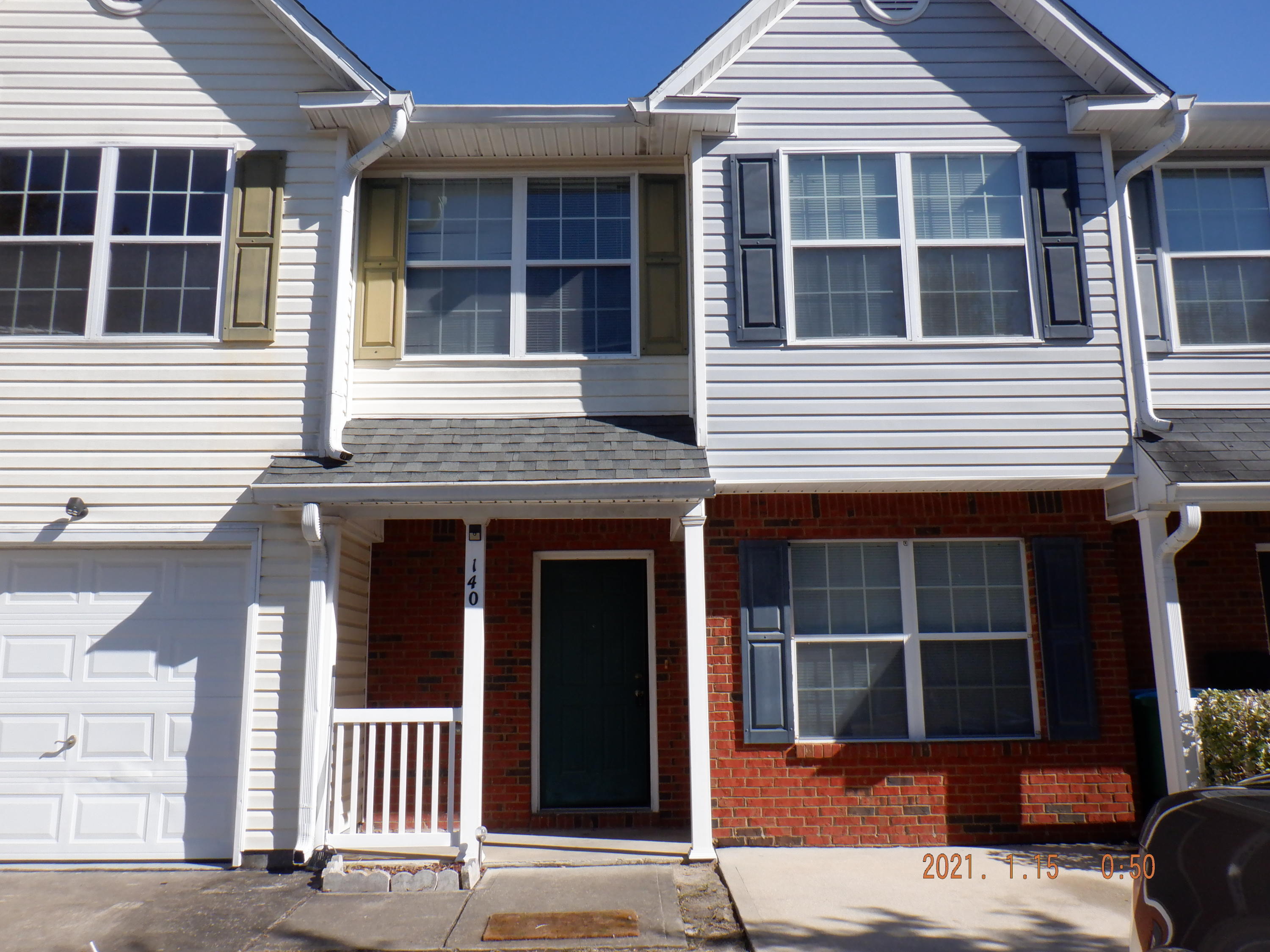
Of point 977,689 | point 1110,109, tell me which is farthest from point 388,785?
point 1110,109

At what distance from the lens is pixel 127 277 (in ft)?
22.5

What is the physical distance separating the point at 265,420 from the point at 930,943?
17.8 ft

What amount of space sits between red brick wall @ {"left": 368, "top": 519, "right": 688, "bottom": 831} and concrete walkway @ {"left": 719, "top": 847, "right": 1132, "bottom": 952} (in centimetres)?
131

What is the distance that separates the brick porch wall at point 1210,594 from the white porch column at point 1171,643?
62 centimetres

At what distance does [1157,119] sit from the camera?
6926 mm

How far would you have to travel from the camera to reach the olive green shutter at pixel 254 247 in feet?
22.0

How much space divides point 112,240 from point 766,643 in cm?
578

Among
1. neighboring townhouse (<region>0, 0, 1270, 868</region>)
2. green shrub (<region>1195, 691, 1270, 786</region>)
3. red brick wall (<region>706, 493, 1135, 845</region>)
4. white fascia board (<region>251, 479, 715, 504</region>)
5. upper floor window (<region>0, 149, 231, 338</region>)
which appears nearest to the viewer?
green shrub (<region>1195, 691, 1270, 786</region>)

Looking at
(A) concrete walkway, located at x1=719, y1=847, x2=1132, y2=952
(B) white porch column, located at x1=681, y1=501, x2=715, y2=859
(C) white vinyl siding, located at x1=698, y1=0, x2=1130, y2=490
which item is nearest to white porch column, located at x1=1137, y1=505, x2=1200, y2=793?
(C) white vinyl siding, located at x1=698, y1=0, x2=1130, y2=490

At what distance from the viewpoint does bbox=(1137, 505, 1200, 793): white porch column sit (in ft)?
20.0

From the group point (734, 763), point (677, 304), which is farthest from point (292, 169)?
point (734, 763)

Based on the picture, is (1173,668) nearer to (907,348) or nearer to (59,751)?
(907,348)

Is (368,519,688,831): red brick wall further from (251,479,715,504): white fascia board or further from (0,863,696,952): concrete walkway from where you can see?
(251,479,715,504): white fascia board

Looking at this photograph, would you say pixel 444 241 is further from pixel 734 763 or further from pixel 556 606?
pixel 734 763
